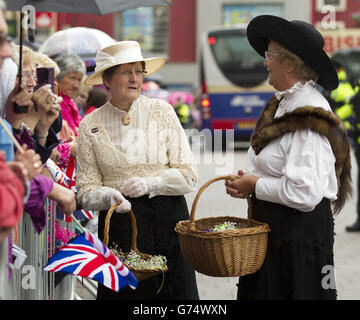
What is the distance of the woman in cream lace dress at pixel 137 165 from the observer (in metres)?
4.17

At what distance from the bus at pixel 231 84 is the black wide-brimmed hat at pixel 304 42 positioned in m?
17.1

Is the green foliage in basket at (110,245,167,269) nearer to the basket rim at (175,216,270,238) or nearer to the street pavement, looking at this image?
the basket rim at (175,216,270,238)

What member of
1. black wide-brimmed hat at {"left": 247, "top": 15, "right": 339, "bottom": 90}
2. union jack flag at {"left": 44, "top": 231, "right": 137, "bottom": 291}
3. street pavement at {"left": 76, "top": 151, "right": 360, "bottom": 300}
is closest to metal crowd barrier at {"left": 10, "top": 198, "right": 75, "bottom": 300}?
union jack flag at {"left": 44, "top": 231, "right": 137, "bottom": 291}

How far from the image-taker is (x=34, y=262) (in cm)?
404

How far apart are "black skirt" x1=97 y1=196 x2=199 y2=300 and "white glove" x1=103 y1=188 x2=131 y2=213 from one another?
22cm

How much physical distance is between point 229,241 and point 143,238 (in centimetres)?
90

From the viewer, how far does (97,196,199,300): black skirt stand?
167 inches

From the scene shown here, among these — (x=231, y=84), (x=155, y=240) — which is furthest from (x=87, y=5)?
(x=231, y=84)

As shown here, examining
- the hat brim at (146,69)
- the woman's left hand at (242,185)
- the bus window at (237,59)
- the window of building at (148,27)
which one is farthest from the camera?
the window of building at (148,27)

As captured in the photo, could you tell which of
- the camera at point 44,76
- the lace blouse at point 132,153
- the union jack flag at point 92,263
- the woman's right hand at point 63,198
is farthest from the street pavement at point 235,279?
the woman's right hand at point 63,198

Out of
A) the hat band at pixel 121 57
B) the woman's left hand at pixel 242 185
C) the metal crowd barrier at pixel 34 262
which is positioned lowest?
the metal crowd barrier at pixel 34 262

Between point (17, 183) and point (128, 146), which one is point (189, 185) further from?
point (17, 183)

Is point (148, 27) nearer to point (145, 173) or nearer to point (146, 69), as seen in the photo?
point (146, 69)

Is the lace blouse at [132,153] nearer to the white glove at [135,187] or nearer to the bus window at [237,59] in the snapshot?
the white glove at [135,187]
